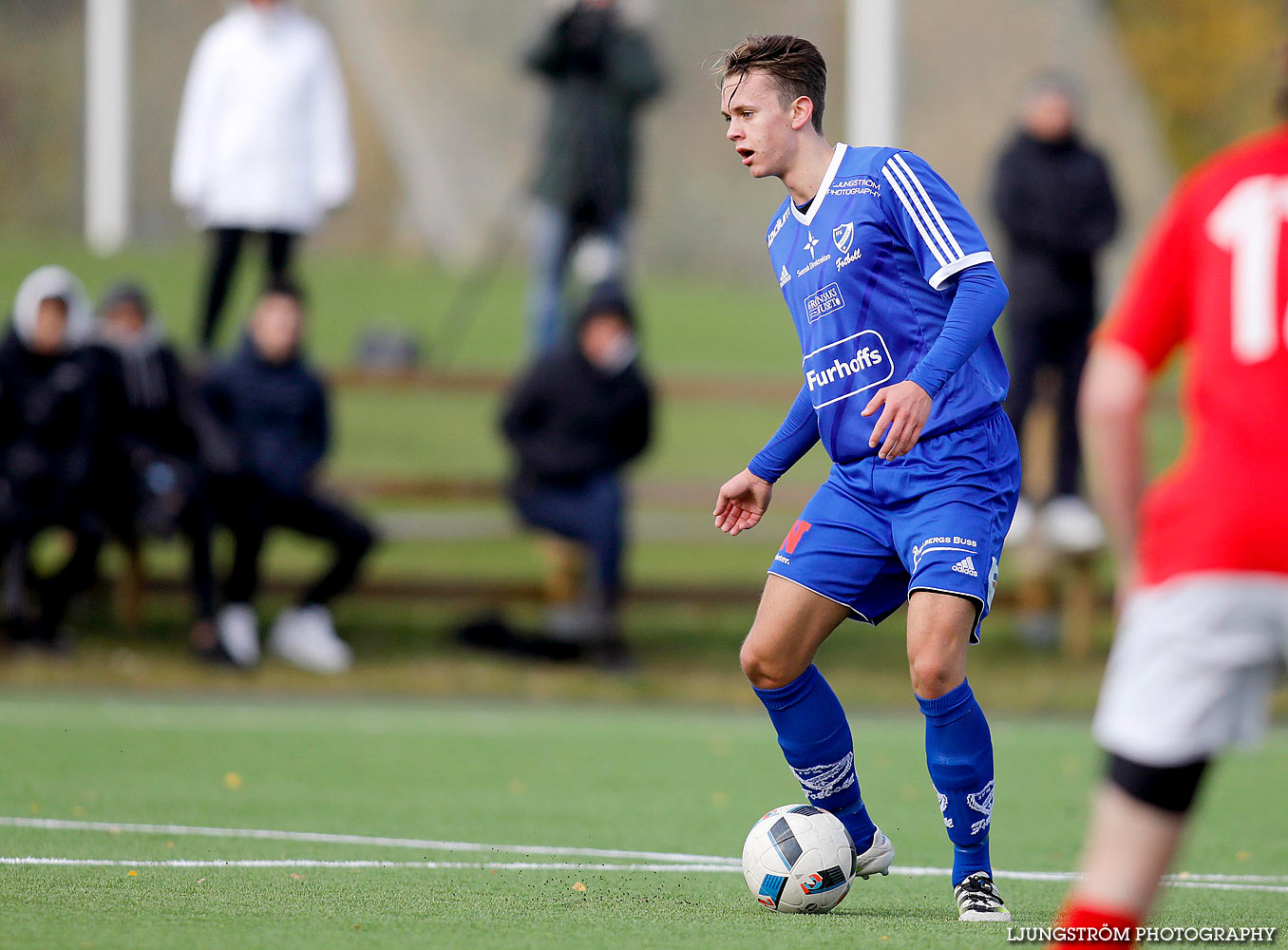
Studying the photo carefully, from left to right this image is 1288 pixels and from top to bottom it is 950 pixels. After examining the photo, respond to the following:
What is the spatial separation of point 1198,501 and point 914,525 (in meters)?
1.77

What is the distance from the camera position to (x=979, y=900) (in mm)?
4664

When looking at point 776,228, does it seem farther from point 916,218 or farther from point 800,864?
point 800,864

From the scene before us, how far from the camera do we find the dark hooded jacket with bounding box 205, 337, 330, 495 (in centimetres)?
1096

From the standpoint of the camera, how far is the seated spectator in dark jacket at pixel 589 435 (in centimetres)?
1112

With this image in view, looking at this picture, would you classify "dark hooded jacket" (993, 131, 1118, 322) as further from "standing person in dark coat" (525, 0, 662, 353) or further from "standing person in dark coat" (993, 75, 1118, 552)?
"standing person in dark coat" (525, 0, 662, 353)

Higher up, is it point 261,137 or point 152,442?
point 261,137

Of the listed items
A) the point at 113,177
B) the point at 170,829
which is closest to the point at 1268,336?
the point at 170,829

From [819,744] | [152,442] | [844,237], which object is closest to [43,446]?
[152,442]

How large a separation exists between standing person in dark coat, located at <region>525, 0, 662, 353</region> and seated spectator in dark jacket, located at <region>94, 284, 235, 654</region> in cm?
245

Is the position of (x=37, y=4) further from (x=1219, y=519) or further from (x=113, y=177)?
(x=1219, y=519)

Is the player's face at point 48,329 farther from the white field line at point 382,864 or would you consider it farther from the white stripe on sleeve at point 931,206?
the white stripe on sleeve at point 931,206

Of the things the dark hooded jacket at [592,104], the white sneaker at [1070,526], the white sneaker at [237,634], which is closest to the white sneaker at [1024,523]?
the white sneaker at [1070,526]

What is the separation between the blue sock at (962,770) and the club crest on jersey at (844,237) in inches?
47.2

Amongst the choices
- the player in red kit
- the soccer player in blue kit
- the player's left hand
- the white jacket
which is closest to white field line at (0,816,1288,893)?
the soccer player in blue kit
